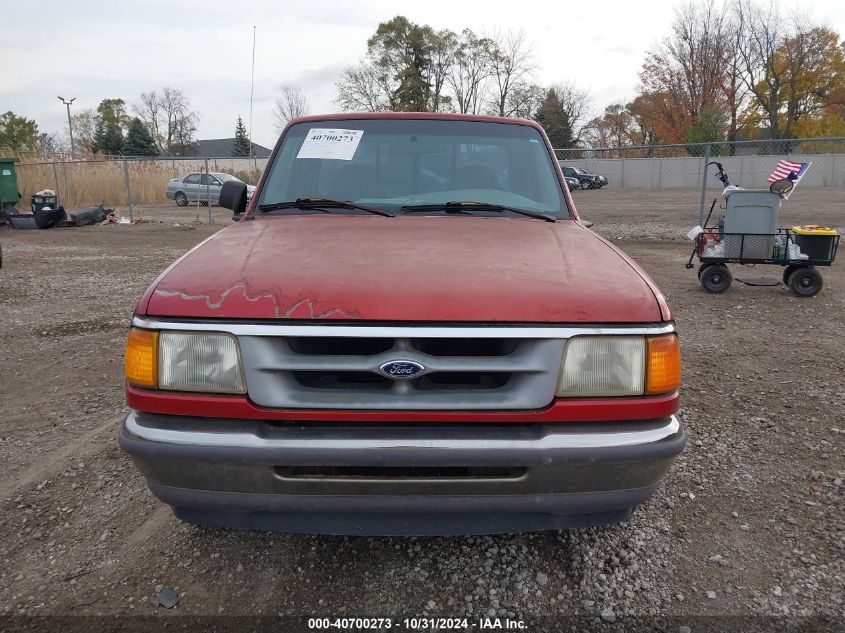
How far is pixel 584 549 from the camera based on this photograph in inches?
95.4

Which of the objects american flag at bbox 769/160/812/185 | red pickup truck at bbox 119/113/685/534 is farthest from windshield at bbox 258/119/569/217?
american flag at bbox 769/160/812/185

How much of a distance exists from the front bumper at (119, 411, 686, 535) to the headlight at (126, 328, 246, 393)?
11 centimetres

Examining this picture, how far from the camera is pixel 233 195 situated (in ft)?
11.5

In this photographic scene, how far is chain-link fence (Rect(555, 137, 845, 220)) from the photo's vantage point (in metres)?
31.2

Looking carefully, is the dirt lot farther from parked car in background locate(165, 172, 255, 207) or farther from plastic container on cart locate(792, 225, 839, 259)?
parked car in background locate(165, 172, 255, 207)

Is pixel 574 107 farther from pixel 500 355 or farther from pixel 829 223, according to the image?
pixel 500 355

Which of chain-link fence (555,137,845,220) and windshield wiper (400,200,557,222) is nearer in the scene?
windshield wiper (400,200,557,222)

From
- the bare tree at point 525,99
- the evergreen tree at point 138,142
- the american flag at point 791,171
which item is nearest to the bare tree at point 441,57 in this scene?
the bare tree at point 525,99

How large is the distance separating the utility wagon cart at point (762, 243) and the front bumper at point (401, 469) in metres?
6.28

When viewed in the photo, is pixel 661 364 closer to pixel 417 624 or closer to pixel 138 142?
pixel 417 624

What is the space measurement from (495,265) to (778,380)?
11.0ft

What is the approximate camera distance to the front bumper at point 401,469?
1763mm

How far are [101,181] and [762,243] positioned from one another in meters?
23.9

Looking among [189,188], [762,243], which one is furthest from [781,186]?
[189,188]
